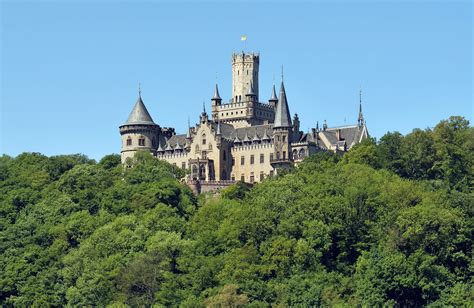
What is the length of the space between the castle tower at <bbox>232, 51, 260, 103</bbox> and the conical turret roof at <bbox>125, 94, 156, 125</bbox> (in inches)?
456

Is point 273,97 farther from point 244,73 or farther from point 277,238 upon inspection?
point 277,238

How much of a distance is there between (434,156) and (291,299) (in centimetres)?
2629

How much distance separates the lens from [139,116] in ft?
476

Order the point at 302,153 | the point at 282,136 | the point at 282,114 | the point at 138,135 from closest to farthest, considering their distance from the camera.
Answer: the point at 302,153 < the point at 282,136 < the point at 282,114 < the point at 138,135

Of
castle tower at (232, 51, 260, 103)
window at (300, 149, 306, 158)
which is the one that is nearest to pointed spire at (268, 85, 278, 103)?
castle tower at (232, 51, 260, 103)

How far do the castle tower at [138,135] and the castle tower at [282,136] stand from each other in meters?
14.6

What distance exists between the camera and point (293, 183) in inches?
4326

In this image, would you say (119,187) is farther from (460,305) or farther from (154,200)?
(460,305)

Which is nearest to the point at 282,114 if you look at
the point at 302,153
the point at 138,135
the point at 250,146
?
the point at 302,153

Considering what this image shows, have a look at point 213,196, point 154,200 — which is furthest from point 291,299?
point 213,196

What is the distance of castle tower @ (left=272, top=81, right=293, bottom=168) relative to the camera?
134 meters

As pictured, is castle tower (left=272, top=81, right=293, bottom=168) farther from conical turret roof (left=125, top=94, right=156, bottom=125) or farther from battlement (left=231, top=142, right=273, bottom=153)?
conical turret roof (left=125, top=94, right=156, bottom=125)

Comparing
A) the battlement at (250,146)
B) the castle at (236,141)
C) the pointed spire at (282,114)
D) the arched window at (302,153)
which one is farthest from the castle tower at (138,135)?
the arched window at (302,153)

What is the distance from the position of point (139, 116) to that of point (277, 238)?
45.8m
